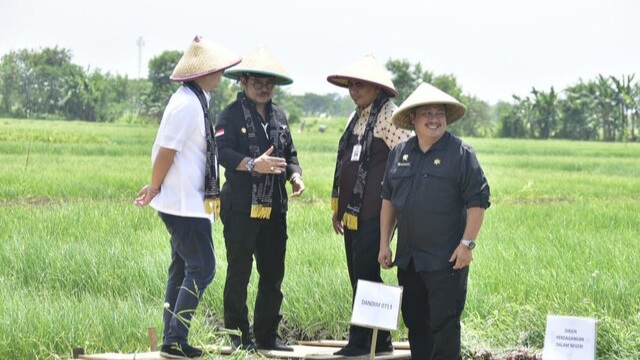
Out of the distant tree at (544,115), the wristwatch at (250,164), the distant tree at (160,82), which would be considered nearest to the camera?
the wristwatch at (250,164)

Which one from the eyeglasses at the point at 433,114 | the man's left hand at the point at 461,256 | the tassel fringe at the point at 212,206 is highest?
the eyeglasses at the point at 433,114

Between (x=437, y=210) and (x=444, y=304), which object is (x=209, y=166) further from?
(x=444, y=304)

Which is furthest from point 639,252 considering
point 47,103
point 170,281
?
point 47,103

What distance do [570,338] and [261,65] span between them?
1.99 meters

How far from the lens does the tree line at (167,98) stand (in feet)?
86.3

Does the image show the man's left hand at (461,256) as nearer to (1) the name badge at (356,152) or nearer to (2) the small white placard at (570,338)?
(2) the small white placard at (570,338)

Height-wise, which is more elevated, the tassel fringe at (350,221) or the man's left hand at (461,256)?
the tassel fringe at (350,221)

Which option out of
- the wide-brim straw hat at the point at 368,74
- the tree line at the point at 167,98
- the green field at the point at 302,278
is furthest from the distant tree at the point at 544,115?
the wide-brim straw hat at the point at 368,74

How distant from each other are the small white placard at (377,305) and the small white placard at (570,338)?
2.12 ft

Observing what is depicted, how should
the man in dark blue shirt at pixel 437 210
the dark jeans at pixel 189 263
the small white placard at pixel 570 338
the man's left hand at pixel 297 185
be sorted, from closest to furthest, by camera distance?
the small white placard at pixel 570 338 → the man in dark blue shirt at pixel 437 210 → the dark jeans at pixel 189 263 → the man's left hand at pixel 297 185

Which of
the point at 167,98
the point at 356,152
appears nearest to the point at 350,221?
the point at 356,152

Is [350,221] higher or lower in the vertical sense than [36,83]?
lower

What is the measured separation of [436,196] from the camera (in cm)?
431

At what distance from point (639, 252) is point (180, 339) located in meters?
4.11
